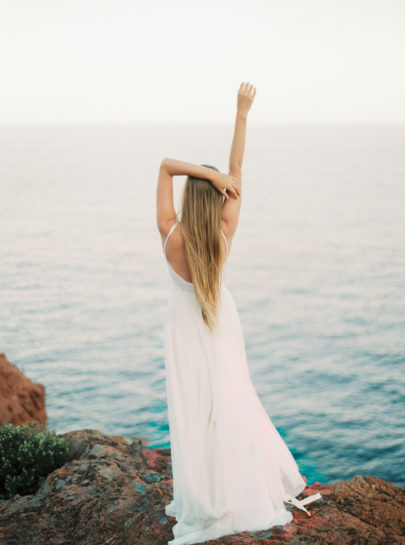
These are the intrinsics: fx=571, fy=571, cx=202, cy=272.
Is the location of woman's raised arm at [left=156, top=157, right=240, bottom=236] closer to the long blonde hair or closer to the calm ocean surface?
the long blonde hair

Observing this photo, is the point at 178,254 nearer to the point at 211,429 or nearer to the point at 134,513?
the point at 211,429

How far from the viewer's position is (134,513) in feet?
14.4

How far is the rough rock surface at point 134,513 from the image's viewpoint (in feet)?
12.6

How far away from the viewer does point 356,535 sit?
3.82 metres

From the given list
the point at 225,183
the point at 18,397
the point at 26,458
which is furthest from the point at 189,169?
the point at 18,397

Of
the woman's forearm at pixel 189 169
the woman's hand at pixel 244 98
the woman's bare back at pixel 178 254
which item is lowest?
the woman's bare back at pixel 178 254

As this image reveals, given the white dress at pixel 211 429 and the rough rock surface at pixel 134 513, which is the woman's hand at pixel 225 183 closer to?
the white dress at pixel 211 429

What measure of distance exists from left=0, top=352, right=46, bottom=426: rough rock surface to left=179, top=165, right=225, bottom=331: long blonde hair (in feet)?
18.7

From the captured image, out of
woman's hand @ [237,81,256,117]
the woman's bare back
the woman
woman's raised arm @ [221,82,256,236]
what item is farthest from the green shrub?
woman's hand @ [237,81,256,117]

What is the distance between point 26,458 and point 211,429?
8.98 feet

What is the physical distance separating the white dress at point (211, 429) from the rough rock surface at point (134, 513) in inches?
6.2

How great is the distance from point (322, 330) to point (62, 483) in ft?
46.8

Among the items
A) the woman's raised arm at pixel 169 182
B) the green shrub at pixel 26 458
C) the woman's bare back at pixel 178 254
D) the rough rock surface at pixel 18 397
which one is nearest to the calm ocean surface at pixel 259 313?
the rough rock surface at pixel 18 397

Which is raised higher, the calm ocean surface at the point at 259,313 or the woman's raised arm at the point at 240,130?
the woman's raised arm at the point at 240,130
